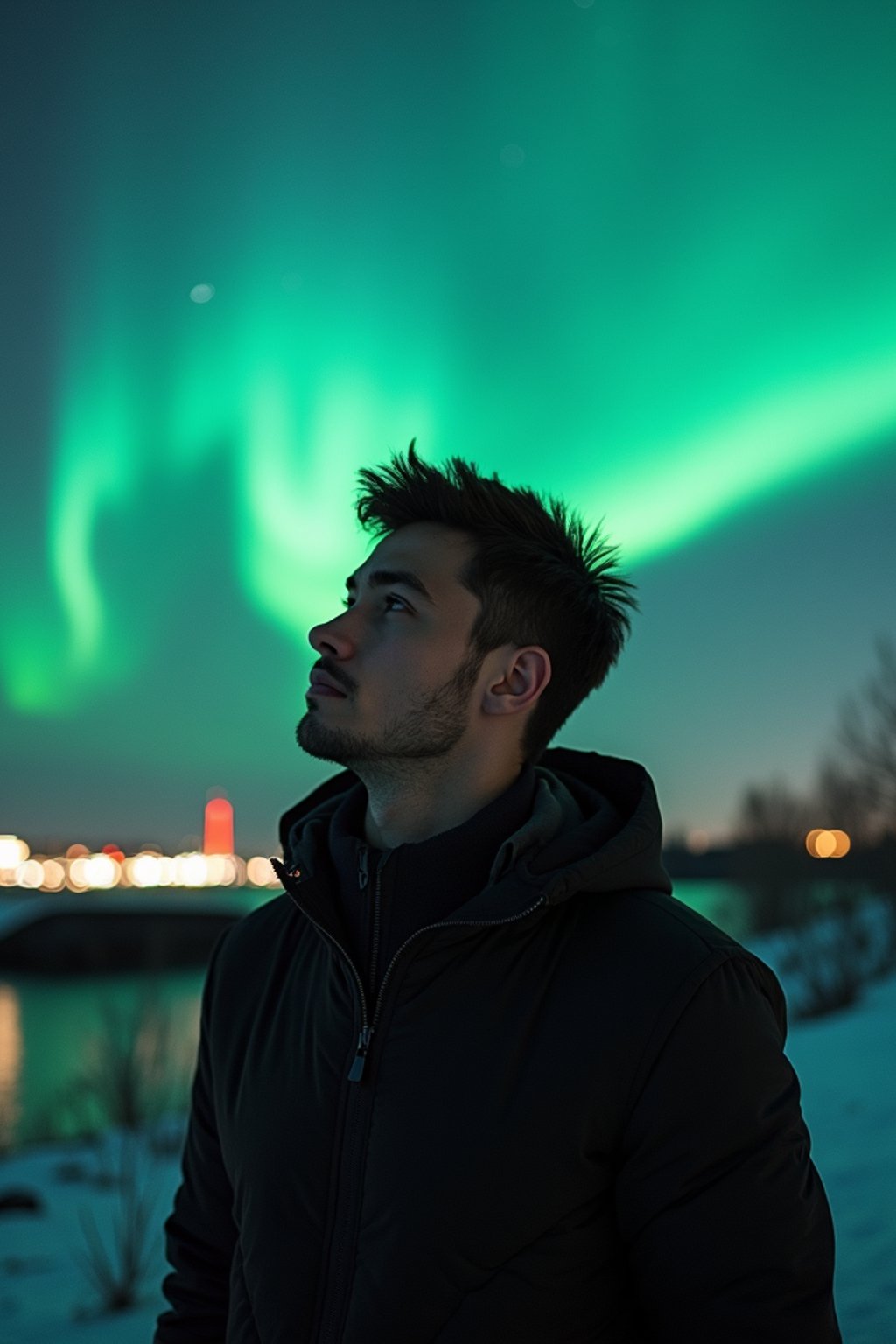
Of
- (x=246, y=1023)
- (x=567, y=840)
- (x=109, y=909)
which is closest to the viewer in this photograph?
(x=567, y=840)

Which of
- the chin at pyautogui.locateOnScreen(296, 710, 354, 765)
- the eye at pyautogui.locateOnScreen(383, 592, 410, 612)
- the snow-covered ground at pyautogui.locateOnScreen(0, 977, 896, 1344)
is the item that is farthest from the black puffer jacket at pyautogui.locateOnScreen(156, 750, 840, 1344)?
the snow-covered ground at pyautogui.locateOnScreen(0, 977, 896, 1344)

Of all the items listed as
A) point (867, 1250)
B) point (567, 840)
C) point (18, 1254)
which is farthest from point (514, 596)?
point (18, 1254)

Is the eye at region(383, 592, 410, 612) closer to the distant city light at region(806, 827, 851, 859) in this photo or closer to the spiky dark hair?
the spiky dark hair

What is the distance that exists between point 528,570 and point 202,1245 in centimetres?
168

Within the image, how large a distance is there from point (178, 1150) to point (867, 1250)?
22.4 feet

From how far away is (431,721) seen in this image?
7.52 ft

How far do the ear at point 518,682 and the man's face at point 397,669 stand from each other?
6 centimetres

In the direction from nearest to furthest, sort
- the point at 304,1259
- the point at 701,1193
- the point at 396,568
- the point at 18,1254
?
the point at 701,1193 → the point at 304,1259 → the point at 396,568 → the point at 18,1254

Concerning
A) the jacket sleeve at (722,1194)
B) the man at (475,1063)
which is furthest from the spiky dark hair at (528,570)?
the jacket sleeve at (722,1194)

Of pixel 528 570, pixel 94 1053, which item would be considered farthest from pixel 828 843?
pixel 528 570

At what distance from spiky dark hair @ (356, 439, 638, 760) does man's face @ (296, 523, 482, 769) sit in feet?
0.21

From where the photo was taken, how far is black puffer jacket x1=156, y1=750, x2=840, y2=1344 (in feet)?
5.57

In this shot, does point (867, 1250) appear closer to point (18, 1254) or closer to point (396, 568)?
point (396, 568)

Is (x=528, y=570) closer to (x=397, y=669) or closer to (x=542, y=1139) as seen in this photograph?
(x=397, y=669)
